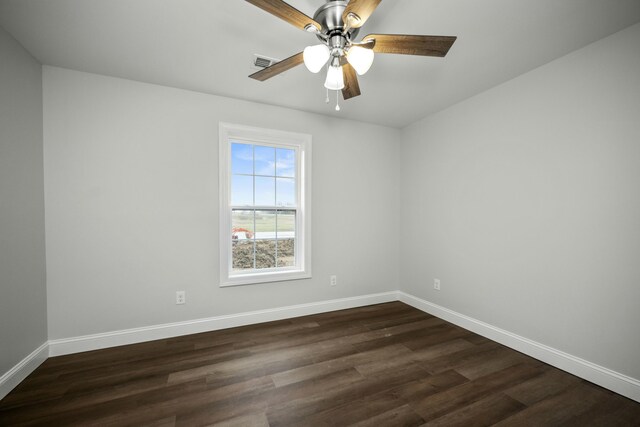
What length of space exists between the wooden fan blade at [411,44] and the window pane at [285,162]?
6.05ft

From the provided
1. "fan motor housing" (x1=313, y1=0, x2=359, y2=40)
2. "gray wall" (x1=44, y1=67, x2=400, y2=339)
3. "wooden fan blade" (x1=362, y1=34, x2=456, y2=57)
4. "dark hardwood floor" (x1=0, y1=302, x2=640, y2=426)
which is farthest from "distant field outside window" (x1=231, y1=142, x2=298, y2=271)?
"wooden fan blade" (x1=362, y1=34, x2=456, y2=57)

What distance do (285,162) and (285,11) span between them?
199 cm

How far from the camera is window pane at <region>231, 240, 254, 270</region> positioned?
3004 mm

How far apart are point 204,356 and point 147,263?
1.05 m

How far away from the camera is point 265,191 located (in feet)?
10.3

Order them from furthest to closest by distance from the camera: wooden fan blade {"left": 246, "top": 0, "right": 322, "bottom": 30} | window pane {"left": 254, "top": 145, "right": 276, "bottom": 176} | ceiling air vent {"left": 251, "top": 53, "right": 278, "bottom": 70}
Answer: window pane {"left": 254, "top": 145, "right": 276, "bottom": 176}, ceiling air vent {"left": 251, "top": 53, "right": 278, "bottom": 70}, wooden fan blade {"left": 246, "top": 0, "right": 322, "bottom": 30}

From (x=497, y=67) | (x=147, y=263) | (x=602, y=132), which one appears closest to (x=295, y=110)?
(x=497, y=67)

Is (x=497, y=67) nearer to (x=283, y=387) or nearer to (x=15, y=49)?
(x=283, y=387)

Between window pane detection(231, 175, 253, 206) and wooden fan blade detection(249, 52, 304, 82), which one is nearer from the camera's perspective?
wooden fan blade detection(249, 52, 304, 82)

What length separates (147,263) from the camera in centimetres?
257

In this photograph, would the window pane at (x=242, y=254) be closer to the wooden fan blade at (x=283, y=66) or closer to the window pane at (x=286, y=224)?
the window pane at (x=286, y=224)

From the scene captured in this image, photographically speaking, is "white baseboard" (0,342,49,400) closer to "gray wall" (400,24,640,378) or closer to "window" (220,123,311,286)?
"window" (220,123,311,286)

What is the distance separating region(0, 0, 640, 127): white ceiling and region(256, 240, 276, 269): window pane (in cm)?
168

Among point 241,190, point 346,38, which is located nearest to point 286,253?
point 241,190
